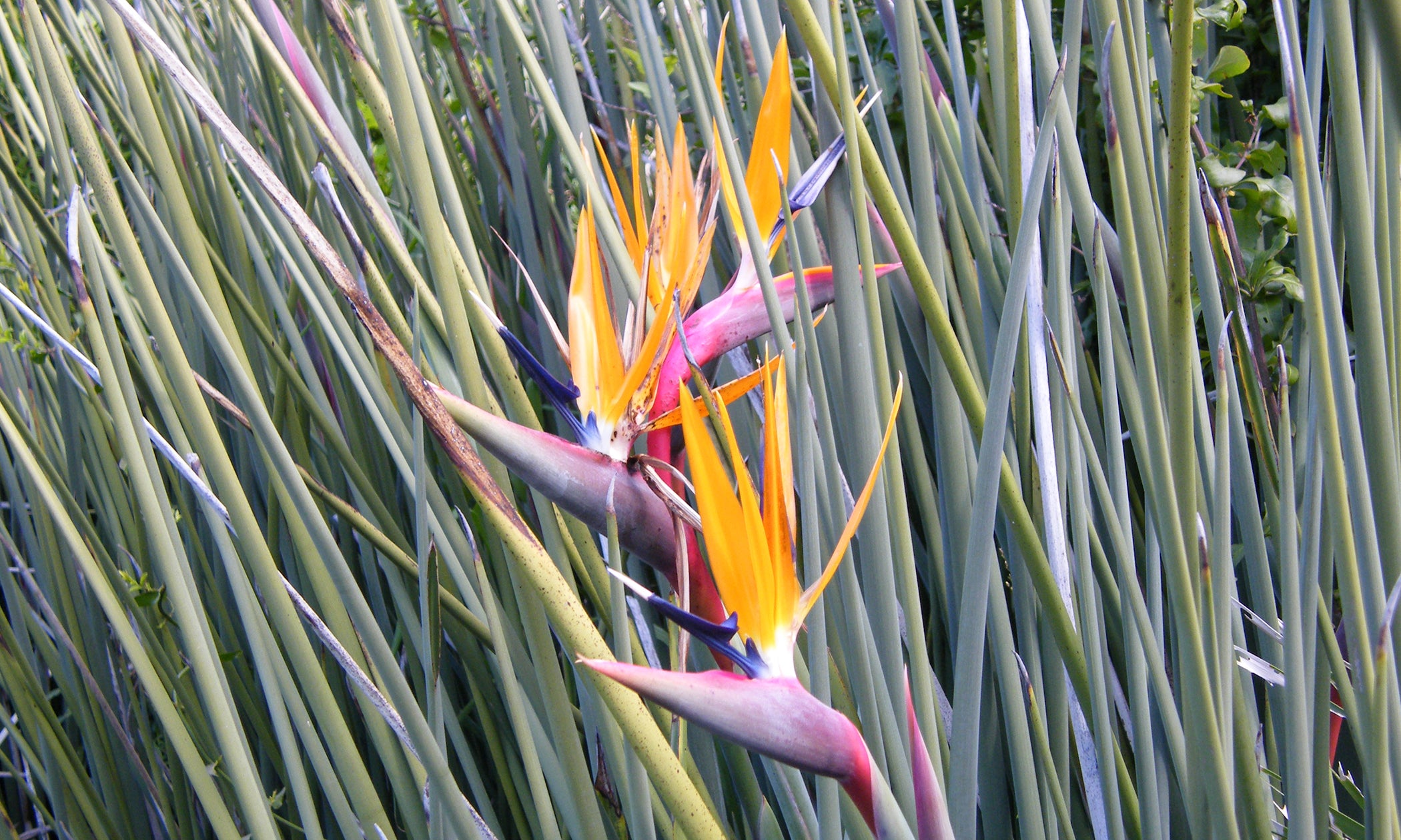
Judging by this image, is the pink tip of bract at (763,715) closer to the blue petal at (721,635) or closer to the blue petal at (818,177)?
the blue petal at (721,635)

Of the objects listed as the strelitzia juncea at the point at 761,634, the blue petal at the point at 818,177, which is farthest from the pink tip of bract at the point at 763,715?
the blue petal at the point at 818,177

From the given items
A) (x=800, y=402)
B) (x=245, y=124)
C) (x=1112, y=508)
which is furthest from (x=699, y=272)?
(x=245, y=124)

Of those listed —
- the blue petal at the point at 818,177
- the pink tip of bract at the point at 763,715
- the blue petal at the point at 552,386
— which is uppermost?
the blue petal at the point at 818,177

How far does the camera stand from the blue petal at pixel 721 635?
0.23 m

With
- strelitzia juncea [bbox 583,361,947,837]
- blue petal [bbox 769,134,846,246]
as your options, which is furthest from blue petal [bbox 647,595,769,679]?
blue petal [bbox 769,134,846,246]

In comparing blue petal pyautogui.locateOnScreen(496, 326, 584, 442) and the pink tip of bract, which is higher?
blue petal pyautogui.locateOnScreen(496, 326, 584, 442)

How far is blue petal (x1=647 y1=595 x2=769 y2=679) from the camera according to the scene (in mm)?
231

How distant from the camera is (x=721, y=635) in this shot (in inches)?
9.3

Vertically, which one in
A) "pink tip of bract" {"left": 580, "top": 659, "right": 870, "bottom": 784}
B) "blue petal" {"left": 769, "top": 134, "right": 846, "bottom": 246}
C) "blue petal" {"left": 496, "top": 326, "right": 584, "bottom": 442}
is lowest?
"pink tip of bract" {"left": 580, "top": 659, "right": 870, "bottom": 784}

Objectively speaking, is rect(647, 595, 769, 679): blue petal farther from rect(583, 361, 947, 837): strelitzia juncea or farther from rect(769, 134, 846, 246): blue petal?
rect(769, 134, 846, 246): blue petal

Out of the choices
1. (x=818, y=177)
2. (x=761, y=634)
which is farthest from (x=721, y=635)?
(x=818, y=177)

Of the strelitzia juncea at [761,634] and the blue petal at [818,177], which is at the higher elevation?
the blue petal at [818,177]

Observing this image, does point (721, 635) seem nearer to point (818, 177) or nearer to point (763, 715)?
point (763, 715)

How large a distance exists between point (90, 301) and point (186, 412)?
0.27ft
